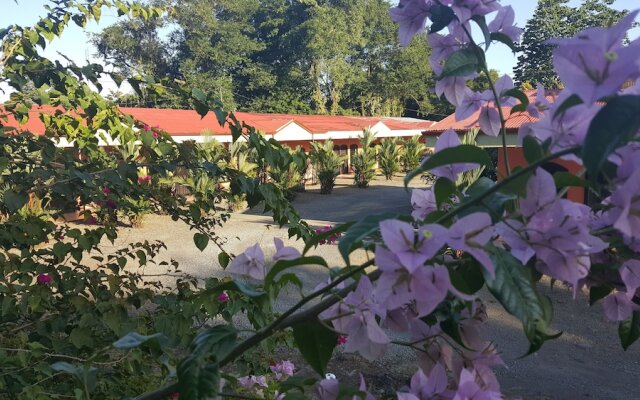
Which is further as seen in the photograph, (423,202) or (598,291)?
(423,202)

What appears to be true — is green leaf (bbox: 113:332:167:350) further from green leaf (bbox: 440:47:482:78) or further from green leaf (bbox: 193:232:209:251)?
green leaf (bbox: 193:232:209:251)

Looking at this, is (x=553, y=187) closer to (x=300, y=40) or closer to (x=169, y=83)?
(x=169, y=83)

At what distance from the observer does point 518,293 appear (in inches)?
15.6

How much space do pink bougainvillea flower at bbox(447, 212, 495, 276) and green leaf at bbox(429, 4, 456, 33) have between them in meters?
0.32

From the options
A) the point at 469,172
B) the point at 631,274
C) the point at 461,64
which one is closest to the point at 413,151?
the point at 469,172

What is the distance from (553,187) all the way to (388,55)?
34904 millimetres

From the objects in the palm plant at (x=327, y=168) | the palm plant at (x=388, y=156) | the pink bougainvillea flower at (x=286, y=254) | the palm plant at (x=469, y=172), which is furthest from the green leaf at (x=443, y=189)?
the palm plant at (x=388, y=156)

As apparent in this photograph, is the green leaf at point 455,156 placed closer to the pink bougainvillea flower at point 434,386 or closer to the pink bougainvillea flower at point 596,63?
the pink bougainvillea flower at point 596,63

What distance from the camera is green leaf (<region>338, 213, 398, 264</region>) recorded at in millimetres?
416

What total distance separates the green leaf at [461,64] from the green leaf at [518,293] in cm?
23

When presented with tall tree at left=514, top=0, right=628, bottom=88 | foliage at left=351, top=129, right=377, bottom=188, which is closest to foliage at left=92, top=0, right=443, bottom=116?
tall tree at left=514, top=0, right=628, bottom=88

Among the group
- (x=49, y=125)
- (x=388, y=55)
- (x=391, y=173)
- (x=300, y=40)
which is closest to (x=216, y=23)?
(x=300, y=40)

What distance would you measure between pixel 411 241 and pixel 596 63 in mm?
163

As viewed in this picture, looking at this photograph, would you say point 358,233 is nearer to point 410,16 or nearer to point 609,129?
point 609,129
